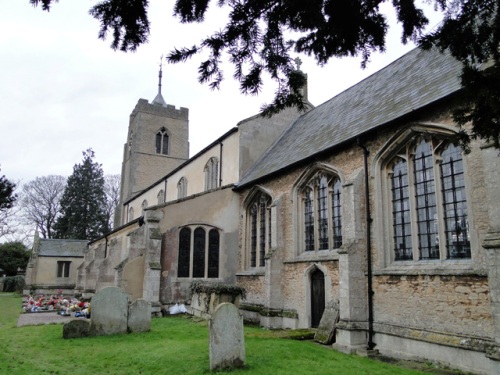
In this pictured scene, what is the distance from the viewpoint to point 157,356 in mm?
8844

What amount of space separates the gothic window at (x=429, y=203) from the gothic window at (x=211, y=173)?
13404mm

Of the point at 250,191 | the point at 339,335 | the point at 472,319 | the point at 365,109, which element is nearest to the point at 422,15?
the point at 472,319

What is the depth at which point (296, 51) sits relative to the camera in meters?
5.12

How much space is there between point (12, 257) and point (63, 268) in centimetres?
1017

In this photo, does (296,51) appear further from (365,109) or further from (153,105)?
(153,105)

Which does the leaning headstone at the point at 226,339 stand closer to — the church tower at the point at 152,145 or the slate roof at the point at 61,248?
the church tower at the point at 152,145

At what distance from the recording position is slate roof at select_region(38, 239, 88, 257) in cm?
3931

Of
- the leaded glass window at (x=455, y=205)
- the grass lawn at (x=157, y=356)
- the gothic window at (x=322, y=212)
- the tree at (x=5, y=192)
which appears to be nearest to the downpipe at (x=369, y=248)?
the grass lawn at (x=157, y=356)

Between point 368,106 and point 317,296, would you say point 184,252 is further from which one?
point 368,106

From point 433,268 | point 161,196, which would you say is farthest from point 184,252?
point 161,196

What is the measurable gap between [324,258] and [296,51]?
9.32 metres

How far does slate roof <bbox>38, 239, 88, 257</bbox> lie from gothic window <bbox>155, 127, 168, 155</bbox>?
12256mm

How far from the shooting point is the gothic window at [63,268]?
3953 cm

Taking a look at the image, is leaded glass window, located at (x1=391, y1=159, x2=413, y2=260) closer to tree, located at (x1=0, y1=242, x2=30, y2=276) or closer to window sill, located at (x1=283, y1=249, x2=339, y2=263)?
window sill, located at (x1=283, y1=249, x2=339, y2=263)
